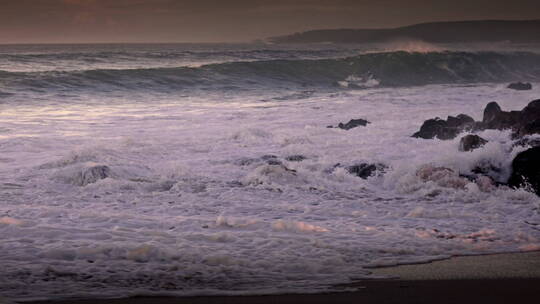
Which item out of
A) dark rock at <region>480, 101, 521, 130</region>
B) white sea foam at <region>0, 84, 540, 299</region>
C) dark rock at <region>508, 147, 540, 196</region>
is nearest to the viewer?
white sea foam at <region>0, 84, 540, 299</region>

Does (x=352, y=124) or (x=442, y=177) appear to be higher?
(x=352, y=124)

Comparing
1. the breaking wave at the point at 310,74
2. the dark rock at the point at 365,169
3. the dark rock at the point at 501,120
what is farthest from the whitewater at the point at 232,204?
the breaking wave at the point at 310,74

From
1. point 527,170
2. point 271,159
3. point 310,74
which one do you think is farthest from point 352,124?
point 310,74

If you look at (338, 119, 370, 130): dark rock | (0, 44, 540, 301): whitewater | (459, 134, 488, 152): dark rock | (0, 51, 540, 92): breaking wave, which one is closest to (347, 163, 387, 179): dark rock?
(0, 44, 540, 301): whitewater

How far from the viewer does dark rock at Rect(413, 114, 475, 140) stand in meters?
12.7

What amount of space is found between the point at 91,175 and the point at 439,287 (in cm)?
558

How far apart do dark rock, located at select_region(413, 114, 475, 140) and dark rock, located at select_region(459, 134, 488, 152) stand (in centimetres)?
241

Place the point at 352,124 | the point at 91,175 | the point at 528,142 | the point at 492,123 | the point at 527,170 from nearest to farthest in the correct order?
the point at 527,170 → the point at 91,175 → the point at 528,142 → the point at 492,123 → the point at 352,124

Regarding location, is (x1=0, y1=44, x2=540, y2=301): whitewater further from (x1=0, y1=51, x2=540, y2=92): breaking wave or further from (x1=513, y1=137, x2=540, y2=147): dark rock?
(x1=0, y1=51, x2=540, y2=92): breaking wave

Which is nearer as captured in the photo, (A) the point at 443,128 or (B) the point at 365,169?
(B) the point at 365,169

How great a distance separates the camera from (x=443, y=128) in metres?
12.8

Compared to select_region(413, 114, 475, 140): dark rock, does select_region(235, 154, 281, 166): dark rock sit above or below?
below

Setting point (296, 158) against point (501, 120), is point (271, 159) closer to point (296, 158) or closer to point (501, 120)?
point (296, 158)

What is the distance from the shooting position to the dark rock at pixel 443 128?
12.7m
